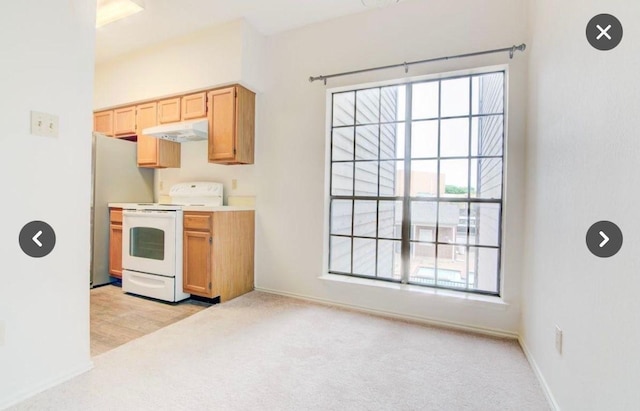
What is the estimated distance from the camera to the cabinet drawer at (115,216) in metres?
3.43

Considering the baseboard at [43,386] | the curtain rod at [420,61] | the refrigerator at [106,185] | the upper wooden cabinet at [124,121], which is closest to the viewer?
the baseboard at [43,386]

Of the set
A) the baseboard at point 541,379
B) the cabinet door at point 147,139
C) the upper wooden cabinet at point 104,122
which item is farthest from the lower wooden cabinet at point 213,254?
the baseboard at point 541,379

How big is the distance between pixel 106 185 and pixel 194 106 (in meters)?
1.47

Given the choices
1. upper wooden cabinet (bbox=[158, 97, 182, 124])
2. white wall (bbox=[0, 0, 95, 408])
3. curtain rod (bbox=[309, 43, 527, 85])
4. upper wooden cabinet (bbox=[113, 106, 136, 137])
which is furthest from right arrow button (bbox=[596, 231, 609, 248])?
upper wooden cabinet (bbox=[113, 106, 136, 137])

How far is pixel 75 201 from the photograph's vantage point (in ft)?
5.41

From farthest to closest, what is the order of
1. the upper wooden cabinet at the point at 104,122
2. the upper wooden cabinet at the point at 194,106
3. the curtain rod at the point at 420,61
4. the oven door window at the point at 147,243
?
1. the upper wooden cabinet at the point at 104,122
2. the upper wooden cabinet at the point at 194,106
3. the oven door window at the point at 147,243
4. the curtain rod at the point at 420,61

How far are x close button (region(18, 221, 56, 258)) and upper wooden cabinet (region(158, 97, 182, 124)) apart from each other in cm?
219

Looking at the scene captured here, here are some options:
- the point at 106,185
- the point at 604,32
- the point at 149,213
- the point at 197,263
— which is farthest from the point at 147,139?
the point at 604,32

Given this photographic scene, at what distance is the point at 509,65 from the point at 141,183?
4286 mm

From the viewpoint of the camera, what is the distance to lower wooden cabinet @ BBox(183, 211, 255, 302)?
2.81m

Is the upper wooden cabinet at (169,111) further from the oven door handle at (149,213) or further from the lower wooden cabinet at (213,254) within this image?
the lower wooden cabinet at (213,254)

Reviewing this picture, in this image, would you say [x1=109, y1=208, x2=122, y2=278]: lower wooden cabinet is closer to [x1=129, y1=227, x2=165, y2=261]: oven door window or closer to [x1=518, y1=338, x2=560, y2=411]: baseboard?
[x1=129, y1=227, x2=165, y2=261]: oven door window

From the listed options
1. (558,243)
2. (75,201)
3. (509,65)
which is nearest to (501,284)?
(558,243)

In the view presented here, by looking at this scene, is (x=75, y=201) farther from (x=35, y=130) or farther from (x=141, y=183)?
(x=141, y=183)
